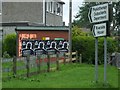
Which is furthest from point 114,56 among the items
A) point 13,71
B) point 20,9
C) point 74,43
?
point 20,9

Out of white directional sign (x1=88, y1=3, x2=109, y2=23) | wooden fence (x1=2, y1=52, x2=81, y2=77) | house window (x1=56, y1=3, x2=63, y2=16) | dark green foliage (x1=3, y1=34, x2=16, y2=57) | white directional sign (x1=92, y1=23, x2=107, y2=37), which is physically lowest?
wooden fence (x1=2, y1=52, x2=81, y2=77)

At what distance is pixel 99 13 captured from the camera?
46.4ft

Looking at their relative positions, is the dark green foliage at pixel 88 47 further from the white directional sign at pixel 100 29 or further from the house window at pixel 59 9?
the house window at pixel 59 9

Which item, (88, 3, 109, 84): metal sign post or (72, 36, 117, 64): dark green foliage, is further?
(72, 36, 117, 64): dark green foliage

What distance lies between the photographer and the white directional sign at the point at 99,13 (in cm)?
1381

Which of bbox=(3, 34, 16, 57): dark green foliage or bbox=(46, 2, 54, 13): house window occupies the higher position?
bbox=(46, 2, 54, 13): house window

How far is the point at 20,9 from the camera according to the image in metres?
50.8

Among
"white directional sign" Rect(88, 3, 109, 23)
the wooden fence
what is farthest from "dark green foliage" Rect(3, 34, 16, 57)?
"white directional sign" Rect(88, 3, 109, 23)

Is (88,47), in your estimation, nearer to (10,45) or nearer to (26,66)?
(10,45)

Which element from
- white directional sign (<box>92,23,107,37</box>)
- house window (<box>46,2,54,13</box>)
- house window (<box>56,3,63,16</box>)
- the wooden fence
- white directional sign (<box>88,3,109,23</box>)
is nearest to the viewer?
white directional sign (<box>88,3,109,23</box>)

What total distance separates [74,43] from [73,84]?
17442 mm

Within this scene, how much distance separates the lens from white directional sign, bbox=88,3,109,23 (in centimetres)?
1381

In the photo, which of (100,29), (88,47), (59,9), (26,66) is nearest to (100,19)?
(100,29)

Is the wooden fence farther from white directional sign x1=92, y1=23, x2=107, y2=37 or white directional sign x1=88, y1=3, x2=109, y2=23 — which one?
white directional sign x1=88, y1=3, x2=109, y2=23
